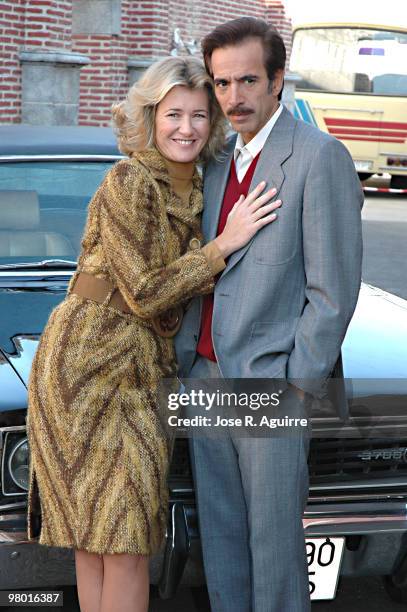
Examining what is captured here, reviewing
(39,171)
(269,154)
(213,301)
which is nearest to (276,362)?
(213,301)

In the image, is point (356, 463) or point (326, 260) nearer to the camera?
point (326, 260)

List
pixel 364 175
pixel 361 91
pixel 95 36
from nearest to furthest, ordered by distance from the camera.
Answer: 1. pixel 95 36
2. pixel 361 91
3. pixel 364 175

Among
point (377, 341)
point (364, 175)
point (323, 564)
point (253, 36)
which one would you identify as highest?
point (253, 36)

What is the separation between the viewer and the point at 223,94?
3068 millimetres

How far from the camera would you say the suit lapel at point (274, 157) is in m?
3.05

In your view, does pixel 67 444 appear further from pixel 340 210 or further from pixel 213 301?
pixel 340 210

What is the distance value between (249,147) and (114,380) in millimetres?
737

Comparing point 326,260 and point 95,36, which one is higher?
point 326,260

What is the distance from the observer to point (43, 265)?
4406 millimetres

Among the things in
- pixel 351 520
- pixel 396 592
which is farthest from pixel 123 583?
pixel 396 592

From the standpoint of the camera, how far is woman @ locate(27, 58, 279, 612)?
3.06 metres

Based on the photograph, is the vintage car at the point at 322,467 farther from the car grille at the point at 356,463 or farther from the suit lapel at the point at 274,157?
the suit lapel at the point at 274,157

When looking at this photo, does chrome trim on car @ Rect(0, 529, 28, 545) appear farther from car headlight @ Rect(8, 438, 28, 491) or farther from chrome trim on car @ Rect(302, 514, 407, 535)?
chrome trim on car @ Rect(302, 514, 407, 535)

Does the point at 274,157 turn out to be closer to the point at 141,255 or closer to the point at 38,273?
the point at 141,255
